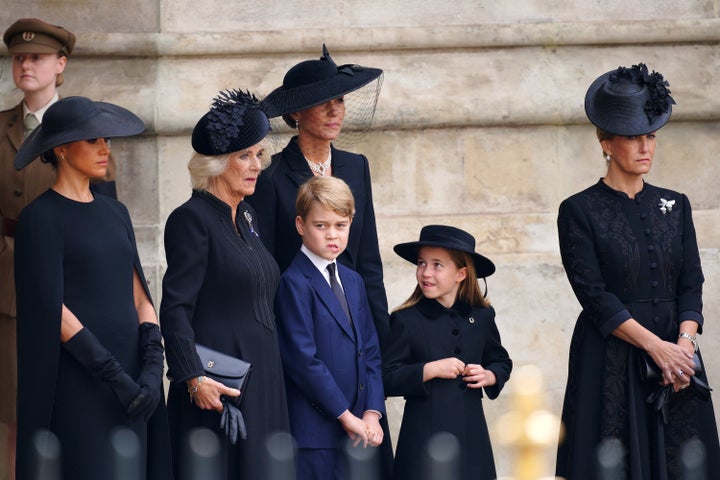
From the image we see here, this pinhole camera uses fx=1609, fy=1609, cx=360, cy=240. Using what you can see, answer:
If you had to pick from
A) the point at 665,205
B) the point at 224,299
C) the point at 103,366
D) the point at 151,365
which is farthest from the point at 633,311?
the point at 103,366

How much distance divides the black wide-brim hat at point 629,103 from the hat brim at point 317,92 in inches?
37.3

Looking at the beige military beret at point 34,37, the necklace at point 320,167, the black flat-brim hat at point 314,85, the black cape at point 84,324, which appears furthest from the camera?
the beige military beret at point 34,37

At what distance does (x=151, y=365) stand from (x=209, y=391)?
0.23 m

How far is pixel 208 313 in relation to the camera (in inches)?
238

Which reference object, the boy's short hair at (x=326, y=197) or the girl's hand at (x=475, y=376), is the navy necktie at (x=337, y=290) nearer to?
the boy's short hair at (x=326, y=197)

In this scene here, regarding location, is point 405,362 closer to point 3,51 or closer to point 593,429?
point 593,429

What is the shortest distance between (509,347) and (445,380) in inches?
84.6

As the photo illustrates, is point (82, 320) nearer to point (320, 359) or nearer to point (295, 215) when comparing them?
point (320, 359)

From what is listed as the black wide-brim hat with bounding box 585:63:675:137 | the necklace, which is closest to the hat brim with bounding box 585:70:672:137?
the black wide-brim hat with bounding box 585:63:675:137

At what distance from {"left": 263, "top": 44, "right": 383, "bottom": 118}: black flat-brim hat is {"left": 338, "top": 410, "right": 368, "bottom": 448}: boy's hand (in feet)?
4.29

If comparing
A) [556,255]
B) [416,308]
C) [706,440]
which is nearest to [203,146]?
[416,308]

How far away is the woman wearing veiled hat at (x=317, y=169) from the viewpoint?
6.63m

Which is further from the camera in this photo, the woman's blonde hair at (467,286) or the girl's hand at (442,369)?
the woman's blonde hair at (467,286)

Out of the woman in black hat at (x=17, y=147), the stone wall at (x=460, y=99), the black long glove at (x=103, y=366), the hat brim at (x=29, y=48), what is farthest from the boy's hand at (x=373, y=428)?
the hat brim at (x=29, y=48)
